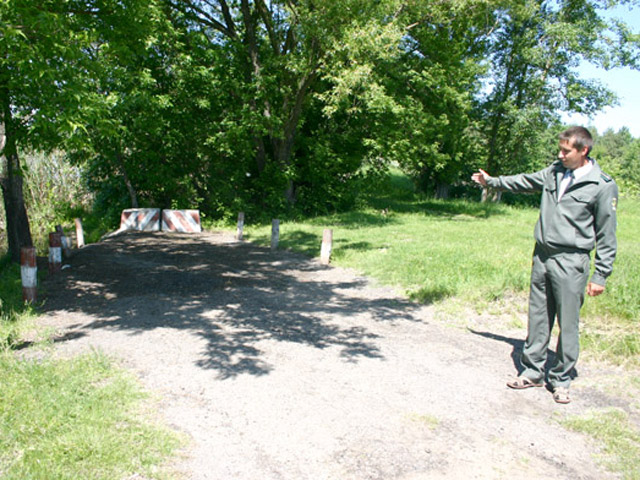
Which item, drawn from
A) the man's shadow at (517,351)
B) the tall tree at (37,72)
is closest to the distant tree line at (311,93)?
the tall tree at (37,72)

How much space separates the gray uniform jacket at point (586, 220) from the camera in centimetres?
446

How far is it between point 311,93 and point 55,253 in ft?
40.1

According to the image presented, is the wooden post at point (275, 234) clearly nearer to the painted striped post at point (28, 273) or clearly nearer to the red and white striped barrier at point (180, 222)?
the red and white striped barrier at point (180, 222)

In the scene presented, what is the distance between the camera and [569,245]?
4.55m

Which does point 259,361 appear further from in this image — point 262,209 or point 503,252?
point 262,209

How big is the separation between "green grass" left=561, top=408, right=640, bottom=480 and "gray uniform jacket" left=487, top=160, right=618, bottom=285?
1.13 meters

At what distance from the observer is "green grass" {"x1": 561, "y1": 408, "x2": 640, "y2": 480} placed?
3.60 meters

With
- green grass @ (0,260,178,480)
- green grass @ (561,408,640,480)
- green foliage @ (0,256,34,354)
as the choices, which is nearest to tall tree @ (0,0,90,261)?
green foliage @ (0,256,34,354)

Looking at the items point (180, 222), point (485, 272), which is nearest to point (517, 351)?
point (485, 272)

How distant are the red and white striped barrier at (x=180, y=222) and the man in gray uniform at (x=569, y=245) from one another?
13730mm

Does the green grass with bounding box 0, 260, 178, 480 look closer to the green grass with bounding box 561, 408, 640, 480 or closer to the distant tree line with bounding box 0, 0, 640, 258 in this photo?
the green grass with bounding box 561, 408, 640, 480

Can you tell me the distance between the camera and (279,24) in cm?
1917

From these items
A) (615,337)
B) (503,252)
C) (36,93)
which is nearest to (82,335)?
(36,93)

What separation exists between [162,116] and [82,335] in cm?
1269
